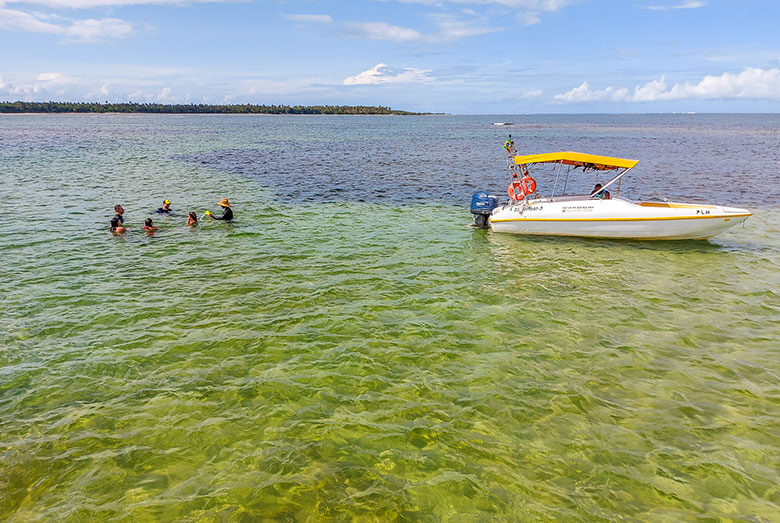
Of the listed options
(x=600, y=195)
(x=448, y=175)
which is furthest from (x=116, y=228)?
(x=448, y=175)

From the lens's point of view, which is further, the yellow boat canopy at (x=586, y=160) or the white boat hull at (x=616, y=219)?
the yellow boat canopy at (x=586, y=160)

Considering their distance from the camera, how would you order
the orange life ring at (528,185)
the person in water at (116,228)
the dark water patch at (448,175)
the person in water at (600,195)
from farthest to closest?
the dark water patch at (448,175) → the orange life ring at (528,185) → the person in water at (600,195) → the person in water at (116,228)

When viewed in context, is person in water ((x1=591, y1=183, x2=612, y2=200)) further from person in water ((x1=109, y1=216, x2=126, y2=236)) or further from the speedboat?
person in water ((x1=109, y1=216, x2=126, y2=236))

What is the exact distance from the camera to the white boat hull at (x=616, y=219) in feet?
57.2

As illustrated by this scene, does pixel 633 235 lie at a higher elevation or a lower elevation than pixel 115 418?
higher

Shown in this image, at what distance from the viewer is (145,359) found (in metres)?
9.77

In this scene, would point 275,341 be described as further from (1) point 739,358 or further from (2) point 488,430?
(1) point 739,358

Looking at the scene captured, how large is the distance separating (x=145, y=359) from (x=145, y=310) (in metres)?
2.81

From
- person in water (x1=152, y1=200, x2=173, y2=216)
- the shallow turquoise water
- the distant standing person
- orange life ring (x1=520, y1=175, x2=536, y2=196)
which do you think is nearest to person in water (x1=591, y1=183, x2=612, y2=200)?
the shallow turquoise water

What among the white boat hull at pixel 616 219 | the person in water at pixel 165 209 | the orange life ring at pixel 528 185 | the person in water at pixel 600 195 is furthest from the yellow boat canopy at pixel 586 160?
the person in water at pixel 165 209

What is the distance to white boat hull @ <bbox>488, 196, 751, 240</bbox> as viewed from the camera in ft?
57.2

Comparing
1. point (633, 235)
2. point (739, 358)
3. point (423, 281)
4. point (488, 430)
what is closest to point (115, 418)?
point (488, 430)

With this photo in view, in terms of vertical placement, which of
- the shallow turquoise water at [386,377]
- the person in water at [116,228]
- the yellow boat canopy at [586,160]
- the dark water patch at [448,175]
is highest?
the yellow boat canopy at [586,160]

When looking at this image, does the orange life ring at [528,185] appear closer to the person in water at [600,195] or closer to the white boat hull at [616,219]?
the white boat hull at [616,219]
